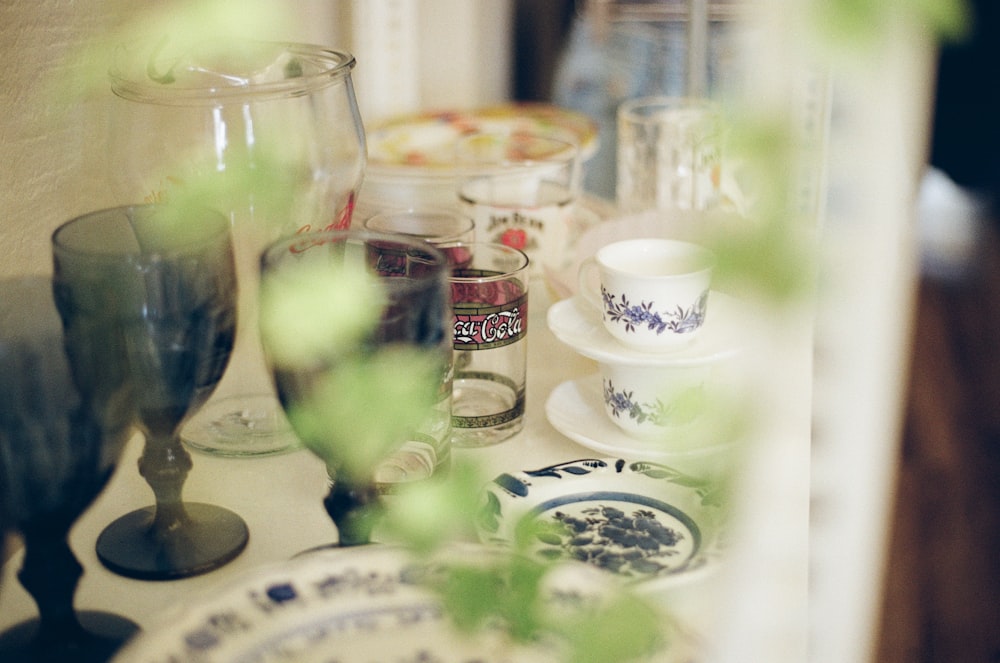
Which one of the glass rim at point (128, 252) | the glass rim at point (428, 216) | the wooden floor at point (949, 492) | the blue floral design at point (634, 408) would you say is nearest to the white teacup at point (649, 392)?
the blue floral design at point (634, 408)

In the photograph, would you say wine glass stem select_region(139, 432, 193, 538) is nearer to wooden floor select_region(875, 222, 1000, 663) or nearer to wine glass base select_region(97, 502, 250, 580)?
wine glass base select_region(97, 502, 250, 580)

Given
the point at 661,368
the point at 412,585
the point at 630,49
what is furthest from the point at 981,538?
the point at 412,585

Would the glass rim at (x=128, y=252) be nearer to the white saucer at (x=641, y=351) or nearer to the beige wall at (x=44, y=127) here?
the beige wall at (x=44, y=127)

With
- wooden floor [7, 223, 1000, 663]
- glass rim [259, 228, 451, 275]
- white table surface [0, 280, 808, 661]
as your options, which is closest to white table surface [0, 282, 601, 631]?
white table surface [0, 280, 808, 661]

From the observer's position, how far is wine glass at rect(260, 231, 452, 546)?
37 cm

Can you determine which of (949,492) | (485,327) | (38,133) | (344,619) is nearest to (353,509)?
(344,619)

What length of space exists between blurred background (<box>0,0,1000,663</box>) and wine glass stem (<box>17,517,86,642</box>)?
0.65 ft

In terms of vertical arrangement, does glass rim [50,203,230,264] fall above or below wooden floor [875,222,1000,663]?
above

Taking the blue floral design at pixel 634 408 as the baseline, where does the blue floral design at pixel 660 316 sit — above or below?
above

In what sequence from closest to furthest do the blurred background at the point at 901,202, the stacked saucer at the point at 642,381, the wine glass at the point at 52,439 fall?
the blurred background at the point at 901,202, the wine glass at the point at 52,439, the stacked saucer at the point at 642,381

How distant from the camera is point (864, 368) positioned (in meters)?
0.24

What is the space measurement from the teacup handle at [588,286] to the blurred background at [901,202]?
183 millimetres

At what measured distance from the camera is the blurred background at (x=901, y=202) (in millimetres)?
253

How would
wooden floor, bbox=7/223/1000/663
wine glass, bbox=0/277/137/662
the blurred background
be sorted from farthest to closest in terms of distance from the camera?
wooden floor, bbox=7/223/1000/663 < wine glass, bbox=0/277/137/662 < the blurred background
